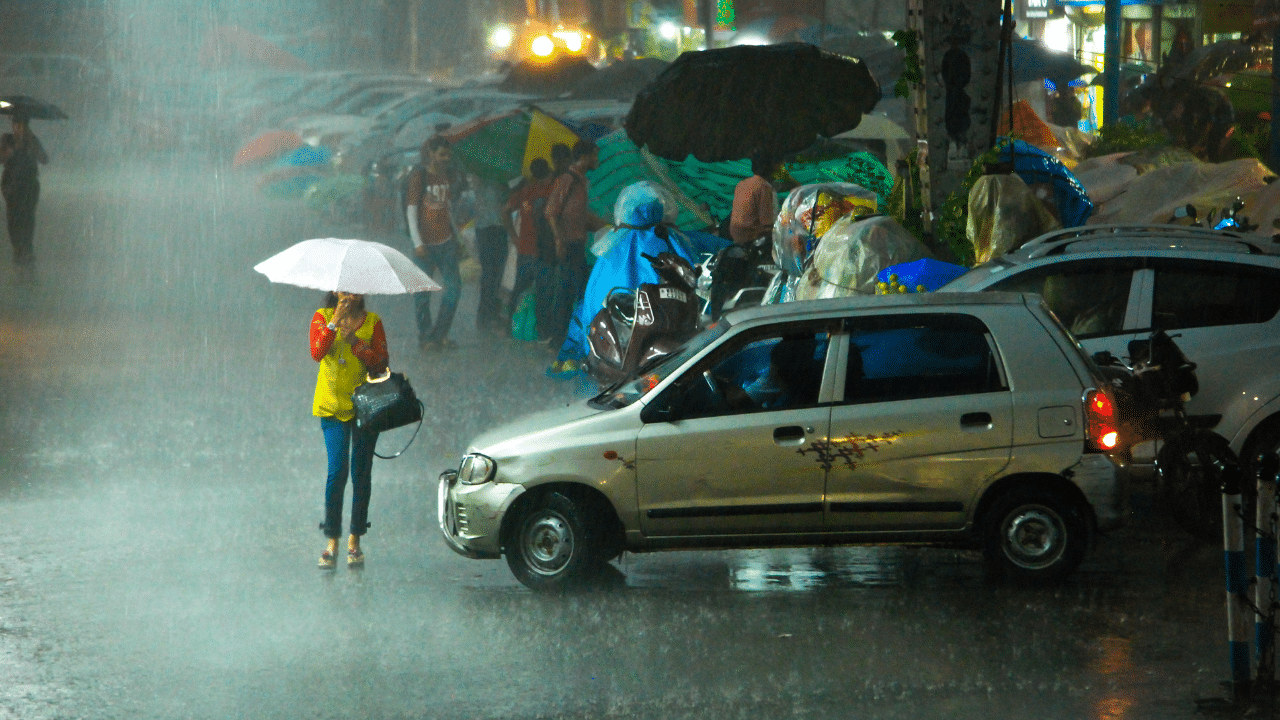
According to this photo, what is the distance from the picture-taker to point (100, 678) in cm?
612

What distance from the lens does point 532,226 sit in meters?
15.1

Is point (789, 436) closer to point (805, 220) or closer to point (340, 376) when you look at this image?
point (340, 376)

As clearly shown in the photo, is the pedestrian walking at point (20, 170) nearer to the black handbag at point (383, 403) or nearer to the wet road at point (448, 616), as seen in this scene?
the wet road at point (448, 616)

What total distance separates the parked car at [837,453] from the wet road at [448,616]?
297 mm

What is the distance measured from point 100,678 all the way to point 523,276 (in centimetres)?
961

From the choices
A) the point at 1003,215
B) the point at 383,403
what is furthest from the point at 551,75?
the point at 383,403

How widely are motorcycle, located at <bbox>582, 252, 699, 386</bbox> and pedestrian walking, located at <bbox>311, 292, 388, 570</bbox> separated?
368 centimetres

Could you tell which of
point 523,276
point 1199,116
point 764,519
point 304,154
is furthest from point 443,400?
point 304,154

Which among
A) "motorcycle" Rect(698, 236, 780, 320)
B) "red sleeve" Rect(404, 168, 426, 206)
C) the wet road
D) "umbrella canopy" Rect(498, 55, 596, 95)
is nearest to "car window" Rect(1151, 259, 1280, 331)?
the wet road

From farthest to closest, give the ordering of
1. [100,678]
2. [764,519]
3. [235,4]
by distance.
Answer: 1. [235,4]
2. [764,519]
3. [100,678]

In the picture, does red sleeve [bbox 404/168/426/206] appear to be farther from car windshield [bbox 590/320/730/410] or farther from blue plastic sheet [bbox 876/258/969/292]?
car windshield [bbox 590/320/730/410]

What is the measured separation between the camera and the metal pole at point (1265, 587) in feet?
17.7

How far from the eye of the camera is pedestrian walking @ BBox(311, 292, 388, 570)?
311 inches

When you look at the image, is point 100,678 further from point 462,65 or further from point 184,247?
point 462,65
